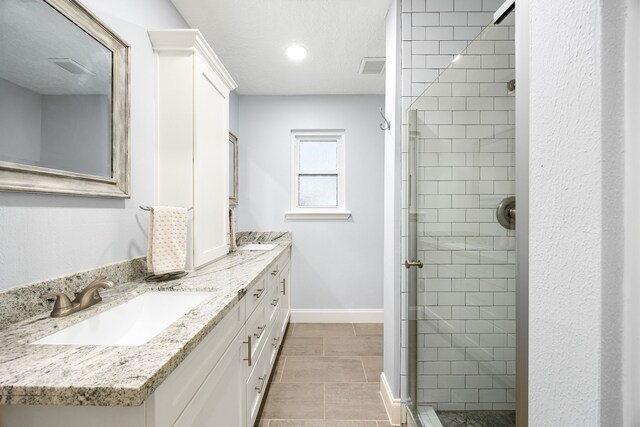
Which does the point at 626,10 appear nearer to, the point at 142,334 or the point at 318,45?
the point at 142,334

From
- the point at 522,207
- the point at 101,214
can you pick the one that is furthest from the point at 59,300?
the point at 522,207

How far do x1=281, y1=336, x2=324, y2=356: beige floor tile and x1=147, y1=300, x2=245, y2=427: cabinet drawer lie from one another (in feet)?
5.39

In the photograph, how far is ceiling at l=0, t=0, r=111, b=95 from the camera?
0.91 meters

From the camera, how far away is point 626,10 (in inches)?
18.7

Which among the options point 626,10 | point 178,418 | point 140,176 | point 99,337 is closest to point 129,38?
point 140,176

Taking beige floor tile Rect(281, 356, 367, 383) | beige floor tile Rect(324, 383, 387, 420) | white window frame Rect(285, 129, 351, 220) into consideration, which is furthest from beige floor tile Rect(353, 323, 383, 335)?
white window frame Rect(285, 129, 351, 220)

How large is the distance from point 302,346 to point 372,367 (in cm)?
70

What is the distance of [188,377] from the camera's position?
0.83 metres

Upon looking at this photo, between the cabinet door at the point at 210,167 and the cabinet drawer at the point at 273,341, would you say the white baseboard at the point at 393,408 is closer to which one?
the cabinet drawer at the point at 273,341

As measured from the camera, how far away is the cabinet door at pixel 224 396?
0.89 meters

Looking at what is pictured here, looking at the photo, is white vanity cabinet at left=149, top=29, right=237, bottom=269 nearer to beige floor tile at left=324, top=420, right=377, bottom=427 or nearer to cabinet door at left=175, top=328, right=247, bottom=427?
cabinet door at left=175, top=328, right=247, bottom=427

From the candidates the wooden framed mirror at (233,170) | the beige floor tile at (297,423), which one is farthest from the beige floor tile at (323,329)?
the wooden framed mirror at (233,170)

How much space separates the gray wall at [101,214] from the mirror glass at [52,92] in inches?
5.7

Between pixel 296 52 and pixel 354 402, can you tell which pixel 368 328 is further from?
pixel 296 52
